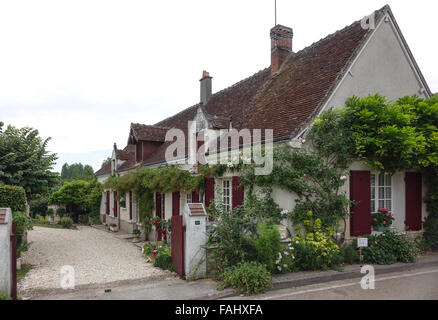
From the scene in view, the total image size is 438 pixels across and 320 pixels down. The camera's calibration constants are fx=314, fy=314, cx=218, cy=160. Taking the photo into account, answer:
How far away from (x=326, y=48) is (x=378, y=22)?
205 centimetres

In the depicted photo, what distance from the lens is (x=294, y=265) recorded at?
7.38m

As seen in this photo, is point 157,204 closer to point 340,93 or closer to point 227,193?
point 227,193

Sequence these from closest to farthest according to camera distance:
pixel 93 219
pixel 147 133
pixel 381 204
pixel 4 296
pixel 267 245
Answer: pixel 4 296
pixel 267 245
pixel 381 204
pixel 147 133
pixel 93 219

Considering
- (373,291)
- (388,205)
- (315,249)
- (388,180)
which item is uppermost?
(388,180)

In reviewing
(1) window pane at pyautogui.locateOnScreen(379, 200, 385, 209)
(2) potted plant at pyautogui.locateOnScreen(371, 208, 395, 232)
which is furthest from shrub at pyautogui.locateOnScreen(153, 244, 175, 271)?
(1) window pane at pyautogui.locateOnScreen(379, 200, 385, 209)

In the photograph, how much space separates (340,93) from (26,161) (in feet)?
34.6

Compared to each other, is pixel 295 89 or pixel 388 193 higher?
pixel 295 89

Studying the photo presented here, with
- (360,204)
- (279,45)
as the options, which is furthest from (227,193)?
(279,45)

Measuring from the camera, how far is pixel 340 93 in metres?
9.10

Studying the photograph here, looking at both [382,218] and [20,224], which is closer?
[20,224]

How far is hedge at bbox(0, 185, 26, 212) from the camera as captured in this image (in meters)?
8.97
